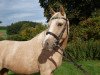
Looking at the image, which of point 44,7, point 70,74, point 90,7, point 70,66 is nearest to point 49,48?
point 70,74

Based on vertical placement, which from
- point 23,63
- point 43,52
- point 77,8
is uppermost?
point 43,52

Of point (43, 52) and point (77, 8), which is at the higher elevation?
point (43, 52)

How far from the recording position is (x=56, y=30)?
5672 mm

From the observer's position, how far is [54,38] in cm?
561

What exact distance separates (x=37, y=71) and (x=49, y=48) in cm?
64

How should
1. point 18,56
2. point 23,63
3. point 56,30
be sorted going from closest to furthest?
point 56,30 → point 23,63 → point 18,56

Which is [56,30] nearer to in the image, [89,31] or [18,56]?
[18,56]

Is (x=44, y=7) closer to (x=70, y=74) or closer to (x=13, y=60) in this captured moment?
(x=70, y=74)

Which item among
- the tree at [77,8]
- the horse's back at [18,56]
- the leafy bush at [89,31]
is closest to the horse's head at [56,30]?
the horse's back at [18,56]

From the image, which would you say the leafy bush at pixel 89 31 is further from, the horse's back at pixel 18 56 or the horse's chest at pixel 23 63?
the horse's chest at pixel 23 63

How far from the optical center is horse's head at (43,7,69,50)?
552 centimetres

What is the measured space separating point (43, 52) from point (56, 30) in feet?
1.58

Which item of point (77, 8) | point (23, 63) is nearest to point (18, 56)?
point (23, 63)

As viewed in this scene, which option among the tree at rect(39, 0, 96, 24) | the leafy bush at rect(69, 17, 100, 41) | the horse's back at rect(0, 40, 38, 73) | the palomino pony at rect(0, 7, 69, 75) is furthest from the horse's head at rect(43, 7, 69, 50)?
the tree at rect(39, 0, 96, 24)
